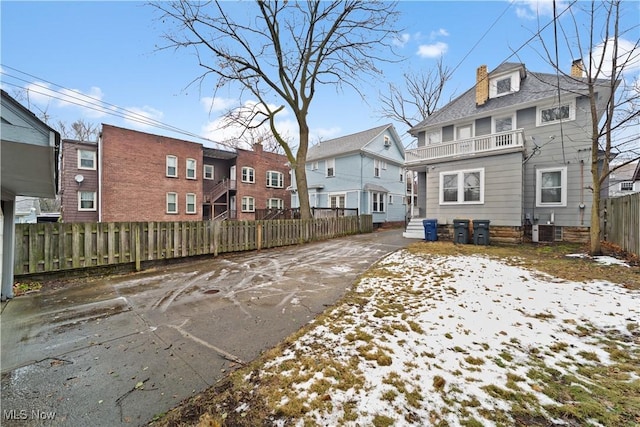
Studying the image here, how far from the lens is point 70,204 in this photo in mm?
16938

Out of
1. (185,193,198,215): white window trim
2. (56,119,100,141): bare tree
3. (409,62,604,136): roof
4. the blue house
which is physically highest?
(56,119,100,141): bare tree

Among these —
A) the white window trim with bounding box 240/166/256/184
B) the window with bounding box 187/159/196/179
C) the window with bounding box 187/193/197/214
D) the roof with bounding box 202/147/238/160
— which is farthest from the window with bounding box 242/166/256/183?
the window with bounding box 187/193/197/214

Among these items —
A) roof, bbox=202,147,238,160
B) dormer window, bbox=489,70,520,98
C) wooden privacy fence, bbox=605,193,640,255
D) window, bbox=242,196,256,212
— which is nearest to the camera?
wooden privacy fence, bbox=605,193,640,255

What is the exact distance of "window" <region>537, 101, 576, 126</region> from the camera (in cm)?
1092

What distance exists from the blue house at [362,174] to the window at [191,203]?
8877 millimetres

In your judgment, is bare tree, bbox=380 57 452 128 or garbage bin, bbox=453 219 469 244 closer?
garbage bin, bbox=453 219 469 244

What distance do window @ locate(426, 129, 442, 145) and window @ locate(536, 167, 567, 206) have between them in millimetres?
4934

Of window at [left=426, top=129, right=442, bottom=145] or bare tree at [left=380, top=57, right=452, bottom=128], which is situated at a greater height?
bare tree at [left=380, top=57, right=452, bottom=128]

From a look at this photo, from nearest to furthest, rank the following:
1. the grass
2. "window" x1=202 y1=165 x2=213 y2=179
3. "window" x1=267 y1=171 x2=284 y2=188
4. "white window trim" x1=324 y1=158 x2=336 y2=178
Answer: the grass
"white window trim" x1=324 y1=158 x2=336 y2=178
"window" x1=202 y1=165 x2=213 y2=179
"window" x1=267 y1=171 x2=284 y2=188

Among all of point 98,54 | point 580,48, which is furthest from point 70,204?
point 580,48

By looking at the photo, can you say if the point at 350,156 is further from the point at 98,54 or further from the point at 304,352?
the point at 304,352

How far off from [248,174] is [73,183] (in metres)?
12.3

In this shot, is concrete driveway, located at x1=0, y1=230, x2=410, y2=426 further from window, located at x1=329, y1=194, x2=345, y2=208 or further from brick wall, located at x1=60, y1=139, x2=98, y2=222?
brick wall, located at x1=60, y1=139, x2=98, y2=222

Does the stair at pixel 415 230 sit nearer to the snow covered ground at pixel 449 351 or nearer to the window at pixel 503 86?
the window at pixel 503 86
